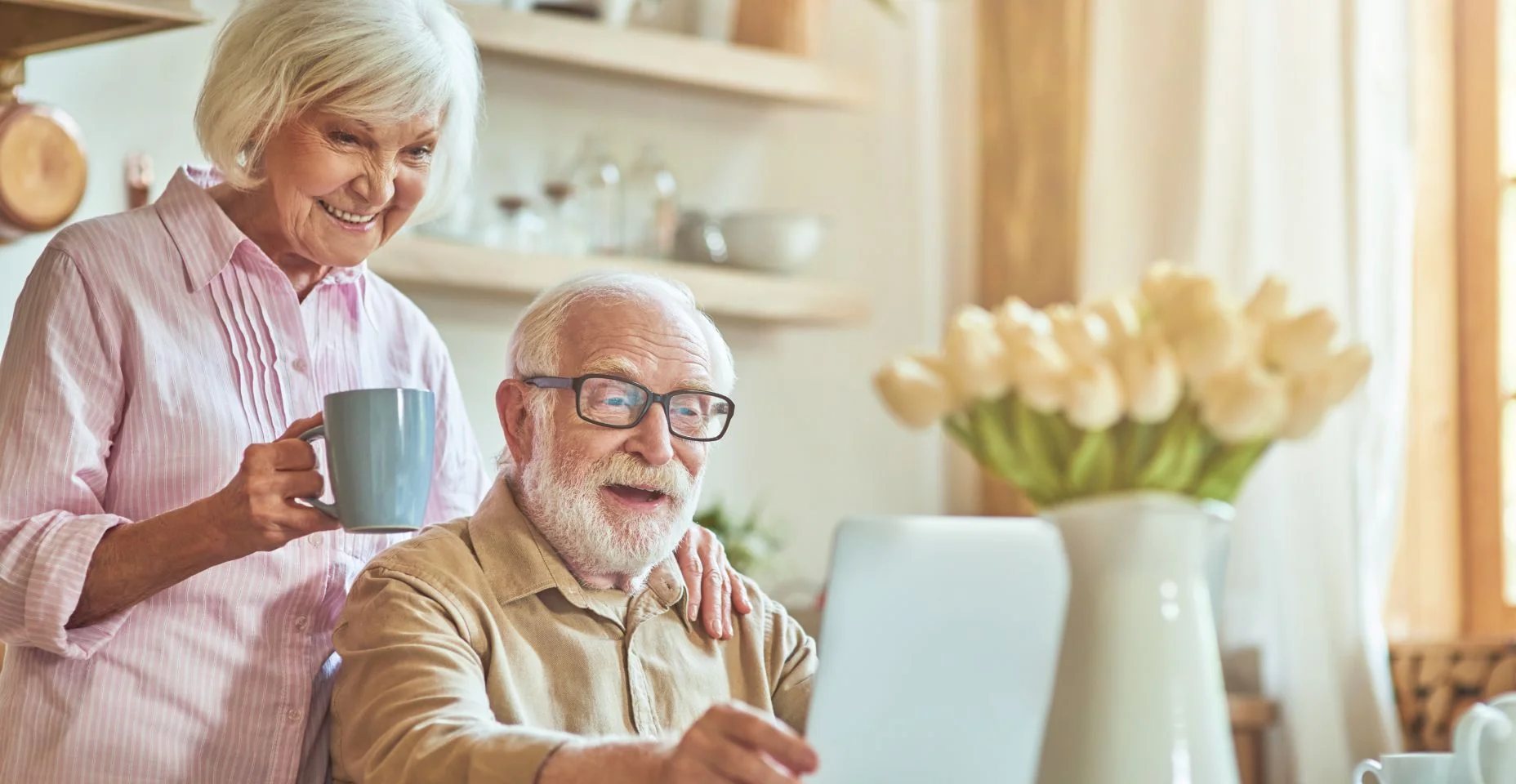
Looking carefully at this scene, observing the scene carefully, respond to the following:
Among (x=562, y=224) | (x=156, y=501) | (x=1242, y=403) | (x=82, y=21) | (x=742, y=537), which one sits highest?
(x=82, y=21)

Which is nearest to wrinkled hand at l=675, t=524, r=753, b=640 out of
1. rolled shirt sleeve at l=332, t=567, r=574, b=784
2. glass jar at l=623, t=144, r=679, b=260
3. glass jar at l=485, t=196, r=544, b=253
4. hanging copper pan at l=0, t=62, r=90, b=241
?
rolled shirt sleeve at l=332, t=567, r=574, b=784

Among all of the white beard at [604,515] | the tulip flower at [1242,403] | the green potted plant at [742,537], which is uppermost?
the tulip flower at [1242,403]

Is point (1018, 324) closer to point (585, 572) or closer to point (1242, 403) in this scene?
point (1242, 403)

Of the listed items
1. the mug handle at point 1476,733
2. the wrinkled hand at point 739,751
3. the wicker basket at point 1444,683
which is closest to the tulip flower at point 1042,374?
the wrinkled hand at point 739,751

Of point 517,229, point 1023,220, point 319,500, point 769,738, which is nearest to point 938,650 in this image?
point 769,738

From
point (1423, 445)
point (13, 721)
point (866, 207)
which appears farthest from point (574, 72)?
point (13, 721)

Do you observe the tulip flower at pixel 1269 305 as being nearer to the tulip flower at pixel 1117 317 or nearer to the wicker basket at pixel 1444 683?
the tulip flower at pixel 1117 317

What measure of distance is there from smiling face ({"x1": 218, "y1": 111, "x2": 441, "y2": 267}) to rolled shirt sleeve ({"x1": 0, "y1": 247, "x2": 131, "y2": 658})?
0.68ft

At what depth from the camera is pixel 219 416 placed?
5.08 ft

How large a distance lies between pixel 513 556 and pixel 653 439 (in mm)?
173

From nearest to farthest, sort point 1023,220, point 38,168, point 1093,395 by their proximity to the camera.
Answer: point 1093,395, point 38,168, point 1023,220

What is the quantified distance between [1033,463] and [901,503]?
2.95m

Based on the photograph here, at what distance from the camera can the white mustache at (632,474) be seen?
1.57 m

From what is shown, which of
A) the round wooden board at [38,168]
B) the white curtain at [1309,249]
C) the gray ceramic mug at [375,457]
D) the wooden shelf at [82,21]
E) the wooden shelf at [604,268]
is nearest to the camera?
the gray ceramic mug at [375,457]
